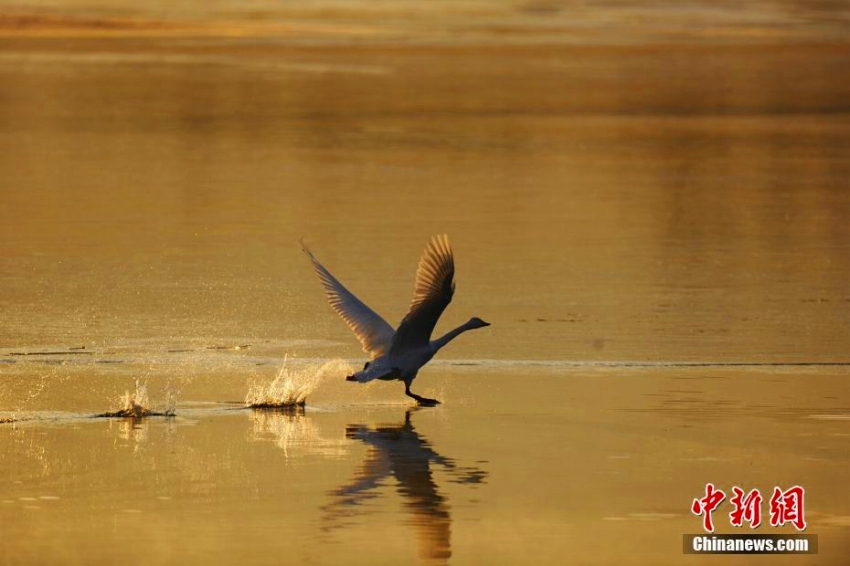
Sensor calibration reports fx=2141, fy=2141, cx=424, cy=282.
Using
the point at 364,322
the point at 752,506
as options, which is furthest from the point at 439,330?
the point at 752,506

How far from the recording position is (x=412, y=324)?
14570mm

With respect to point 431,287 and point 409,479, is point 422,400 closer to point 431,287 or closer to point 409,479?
point 431,287

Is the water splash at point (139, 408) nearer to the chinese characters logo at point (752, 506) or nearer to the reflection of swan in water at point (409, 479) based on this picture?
the reflection of swan in water at point (409, 479)

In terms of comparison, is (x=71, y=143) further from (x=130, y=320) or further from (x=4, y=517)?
(x=4, y=517)

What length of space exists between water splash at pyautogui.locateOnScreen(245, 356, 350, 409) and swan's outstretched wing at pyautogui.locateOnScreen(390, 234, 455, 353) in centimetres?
93

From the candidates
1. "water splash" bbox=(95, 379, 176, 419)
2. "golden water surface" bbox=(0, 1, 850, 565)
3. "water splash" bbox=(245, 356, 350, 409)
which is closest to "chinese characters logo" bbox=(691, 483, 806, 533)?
"golden water surface" bbox=(0, 1, 850, 565)

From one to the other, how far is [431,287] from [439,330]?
390cm

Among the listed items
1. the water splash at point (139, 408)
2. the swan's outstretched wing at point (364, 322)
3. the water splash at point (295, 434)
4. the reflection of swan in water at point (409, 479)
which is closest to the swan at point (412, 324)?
the swan's outstretched wing at point (364, 322)

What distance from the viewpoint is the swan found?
1423 centimetres

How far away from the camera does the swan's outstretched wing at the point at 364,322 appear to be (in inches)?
593

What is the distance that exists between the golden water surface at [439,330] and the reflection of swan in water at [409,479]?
3 centimetres

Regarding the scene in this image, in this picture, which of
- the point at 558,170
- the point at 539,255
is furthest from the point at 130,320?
the point at 558,170

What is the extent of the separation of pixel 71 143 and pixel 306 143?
425cm

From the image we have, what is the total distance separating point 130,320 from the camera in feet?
61.0
